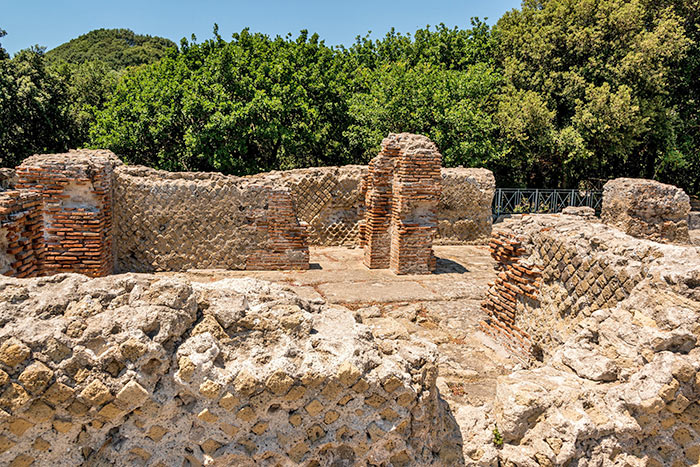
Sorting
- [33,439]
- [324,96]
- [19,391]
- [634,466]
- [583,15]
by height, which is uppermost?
[583,15]

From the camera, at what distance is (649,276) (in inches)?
140

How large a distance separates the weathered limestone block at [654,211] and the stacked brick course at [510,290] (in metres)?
6.99

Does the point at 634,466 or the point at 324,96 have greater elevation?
the point at 324,96

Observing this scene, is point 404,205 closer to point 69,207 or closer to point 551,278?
point 551,278

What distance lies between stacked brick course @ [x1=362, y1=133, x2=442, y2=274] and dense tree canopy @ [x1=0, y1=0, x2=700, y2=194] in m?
5.71

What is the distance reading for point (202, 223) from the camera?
26.9 ft

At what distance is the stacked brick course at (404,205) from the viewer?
848 centimetres

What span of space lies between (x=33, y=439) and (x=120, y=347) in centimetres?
51

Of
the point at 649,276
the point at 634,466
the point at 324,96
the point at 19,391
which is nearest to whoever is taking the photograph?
the point at 19,391

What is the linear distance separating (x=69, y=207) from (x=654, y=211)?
12.1 m

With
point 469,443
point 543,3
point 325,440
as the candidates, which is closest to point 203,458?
point 325,440

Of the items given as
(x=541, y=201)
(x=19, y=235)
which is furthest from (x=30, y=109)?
(x=541, y=201)

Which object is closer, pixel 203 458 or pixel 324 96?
pixel 203 458

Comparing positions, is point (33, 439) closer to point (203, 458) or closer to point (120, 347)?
point (120, 347)
